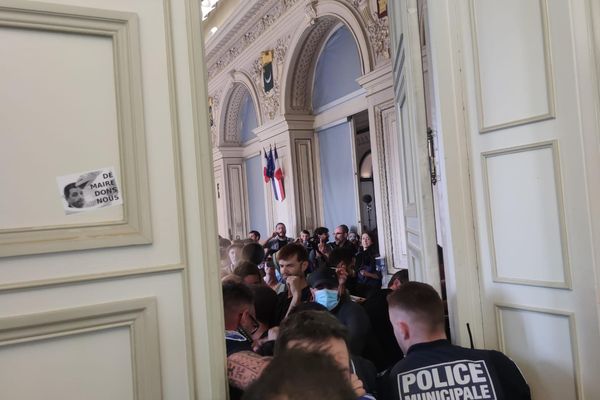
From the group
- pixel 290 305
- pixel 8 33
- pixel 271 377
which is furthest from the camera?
pixel 290 305

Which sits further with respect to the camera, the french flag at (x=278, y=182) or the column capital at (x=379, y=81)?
the french flag at (x=278, y=182)

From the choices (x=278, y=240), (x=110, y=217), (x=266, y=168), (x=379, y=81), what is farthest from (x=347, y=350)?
(x=266, y=168)

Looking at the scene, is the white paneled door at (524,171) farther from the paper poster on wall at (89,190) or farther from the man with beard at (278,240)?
the man with beard at (278,240)

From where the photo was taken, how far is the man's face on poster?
1.18 meters

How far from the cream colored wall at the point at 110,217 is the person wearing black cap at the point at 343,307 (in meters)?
0.92

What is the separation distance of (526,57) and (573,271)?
2.38ft

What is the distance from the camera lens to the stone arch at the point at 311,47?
6.06 m

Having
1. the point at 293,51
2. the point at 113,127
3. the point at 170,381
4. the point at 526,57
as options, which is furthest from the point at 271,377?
the point at 293,51

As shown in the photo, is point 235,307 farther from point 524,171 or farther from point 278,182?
point 278,182

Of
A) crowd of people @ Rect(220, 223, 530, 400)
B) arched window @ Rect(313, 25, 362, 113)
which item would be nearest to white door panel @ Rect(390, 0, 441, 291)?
crowd of people @ Rect(220, 223, 530, 400)

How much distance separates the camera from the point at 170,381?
1259 mm

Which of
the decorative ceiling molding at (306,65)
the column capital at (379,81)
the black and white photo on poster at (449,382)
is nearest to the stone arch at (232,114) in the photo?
the decorative ceiling molding at (306,65)

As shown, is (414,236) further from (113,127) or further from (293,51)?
(293,51)

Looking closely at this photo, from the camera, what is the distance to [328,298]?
2361 millimetres
